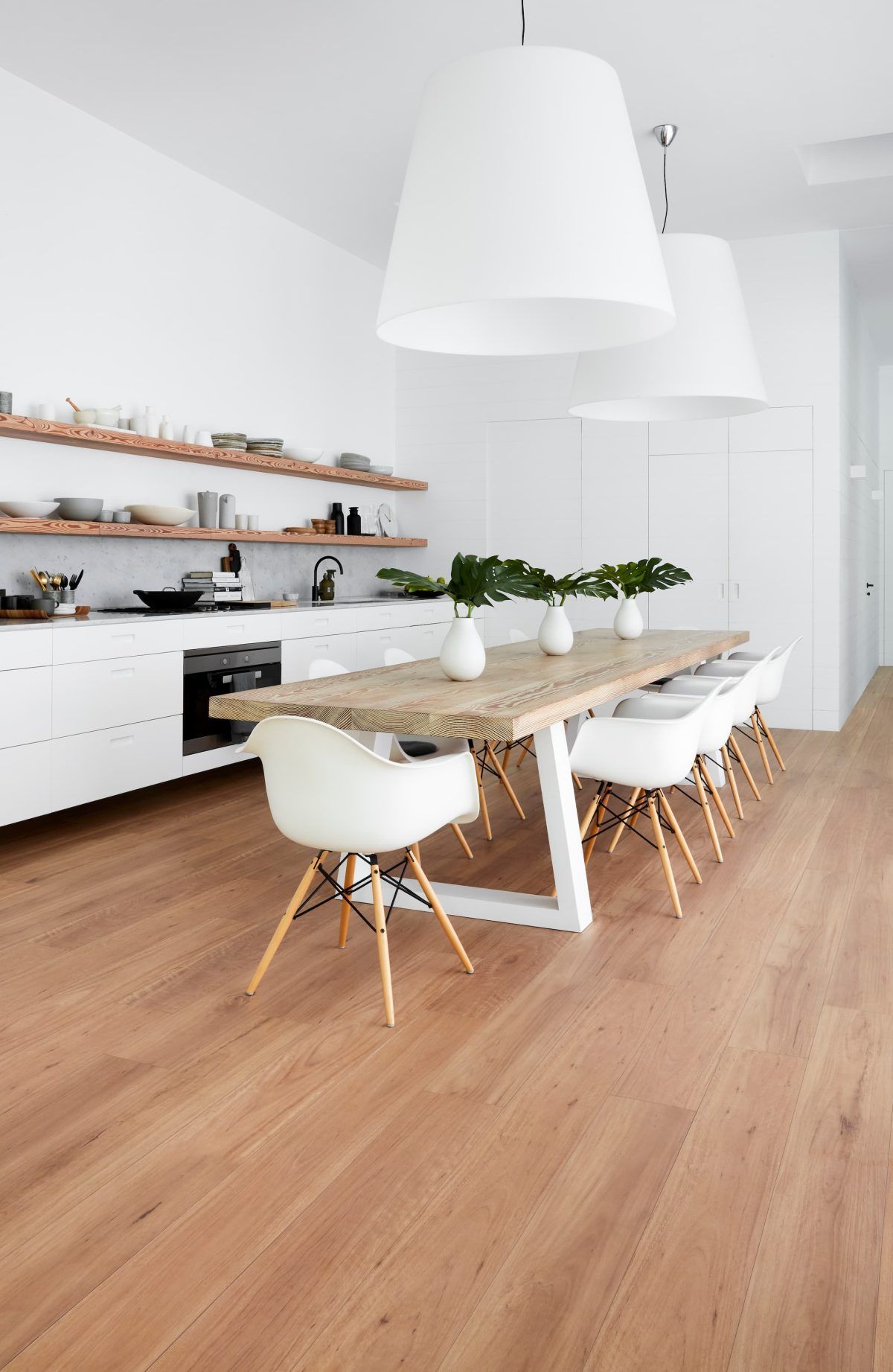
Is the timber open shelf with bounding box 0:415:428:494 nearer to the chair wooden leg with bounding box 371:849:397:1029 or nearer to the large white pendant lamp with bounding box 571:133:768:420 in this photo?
the large white pendant lamp with bounding box 571:133:768:420

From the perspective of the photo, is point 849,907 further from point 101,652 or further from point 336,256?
point 336,256

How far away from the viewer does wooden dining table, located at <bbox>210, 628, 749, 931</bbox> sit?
A: 8.86 feet

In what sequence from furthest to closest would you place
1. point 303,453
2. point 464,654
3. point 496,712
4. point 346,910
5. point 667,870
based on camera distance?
point 303,453 → point 464,654 → point 667,870 → point 346,910 → point 496,712

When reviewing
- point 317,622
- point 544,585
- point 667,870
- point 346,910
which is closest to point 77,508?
point 317,622

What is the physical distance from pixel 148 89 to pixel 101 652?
2443 millimetres

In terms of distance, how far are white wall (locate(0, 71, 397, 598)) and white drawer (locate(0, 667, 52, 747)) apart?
0.78m

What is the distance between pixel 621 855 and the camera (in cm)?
386

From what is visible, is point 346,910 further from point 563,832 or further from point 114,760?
point 114,760

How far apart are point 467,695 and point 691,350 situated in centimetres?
157

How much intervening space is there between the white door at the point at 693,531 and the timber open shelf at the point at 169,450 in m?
1.81

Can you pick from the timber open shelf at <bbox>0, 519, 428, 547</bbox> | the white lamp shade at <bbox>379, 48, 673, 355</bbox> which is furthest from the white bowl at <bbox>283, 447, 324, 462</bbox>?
the white lamp shade at <bbox>379, 48, 673, 355</bbox>

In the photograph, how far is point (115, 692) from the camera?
429 centimetres

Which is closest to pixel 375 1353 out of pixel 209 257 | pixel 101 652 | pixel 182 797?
pixel 101 652

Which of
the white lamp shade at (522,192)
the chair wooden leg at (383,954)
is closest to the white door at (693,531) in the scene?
the white lamp shade at (522,192)
